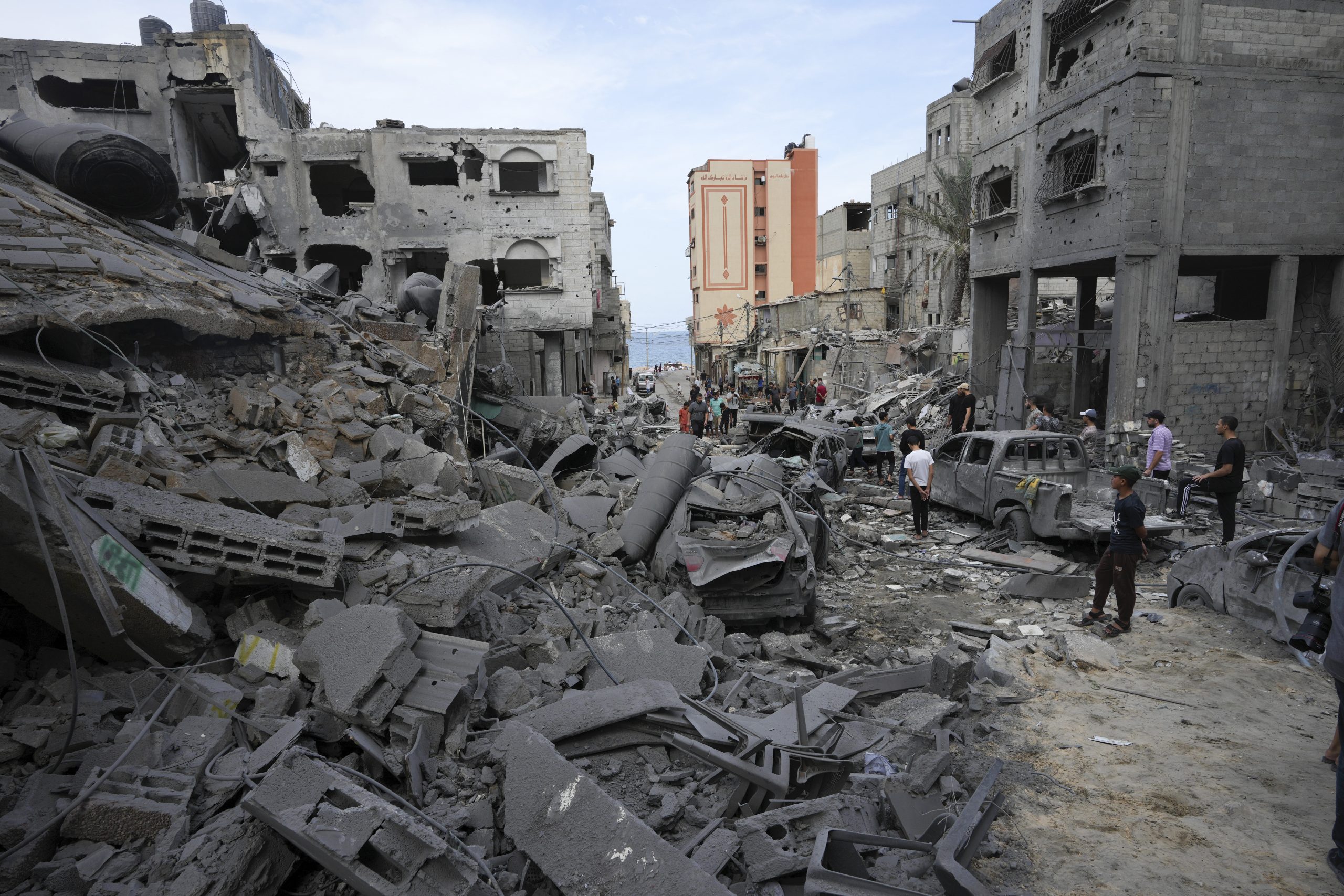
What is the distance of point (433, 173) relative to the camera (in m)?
24.0

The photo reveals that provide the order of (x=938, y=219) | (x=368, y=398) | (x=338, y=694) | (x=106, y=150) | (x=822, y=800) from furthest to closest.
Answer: (x=938, y=219)
(x=106, y=150)
(x=368, y=398)
(x=338, y=694)
(x=822, y=800)

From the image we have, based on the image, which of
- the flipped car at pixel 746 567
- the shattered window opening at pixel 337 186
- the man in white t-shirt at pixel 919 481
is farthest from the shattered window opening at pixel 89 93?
the man in white t-shirt at pixel 919 481

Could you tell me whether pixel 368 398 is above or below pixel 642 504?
above

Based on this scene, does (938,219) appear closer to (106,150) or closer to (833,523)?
(833,523)

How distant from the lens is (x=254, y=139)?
2189 centimetres

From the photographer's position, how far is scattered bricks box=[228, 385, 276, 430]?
751cm

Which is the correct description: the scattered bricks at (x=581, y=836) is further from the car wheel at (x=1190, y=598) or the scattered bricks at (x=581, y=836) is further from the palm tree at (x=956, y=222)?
the palm tree at (x=956, y=222)

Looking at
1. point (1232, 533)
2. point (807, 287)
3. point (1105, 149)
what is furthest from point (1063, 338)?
point (807, 287)

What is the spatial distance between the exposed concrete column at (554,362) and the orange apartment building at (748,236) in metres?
25.0

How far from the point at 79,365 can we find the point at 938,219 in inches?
1044

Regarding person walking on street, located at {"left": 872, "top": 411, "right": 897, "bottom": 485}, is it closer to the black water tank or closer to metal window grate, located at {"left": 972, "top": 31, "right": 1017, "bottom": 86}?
metal window grate, located at {"left": 972, "top": 31, "right": 1017, "bottom": 86}

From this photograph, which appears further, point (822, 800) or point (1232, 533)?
point (1232, 533)

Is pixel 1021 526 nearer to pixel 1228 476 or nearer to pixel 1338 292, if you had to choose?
pixel 1228 476

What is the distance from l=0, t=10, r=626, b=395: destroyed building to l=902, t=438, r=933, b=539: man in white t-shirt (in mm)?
14048
